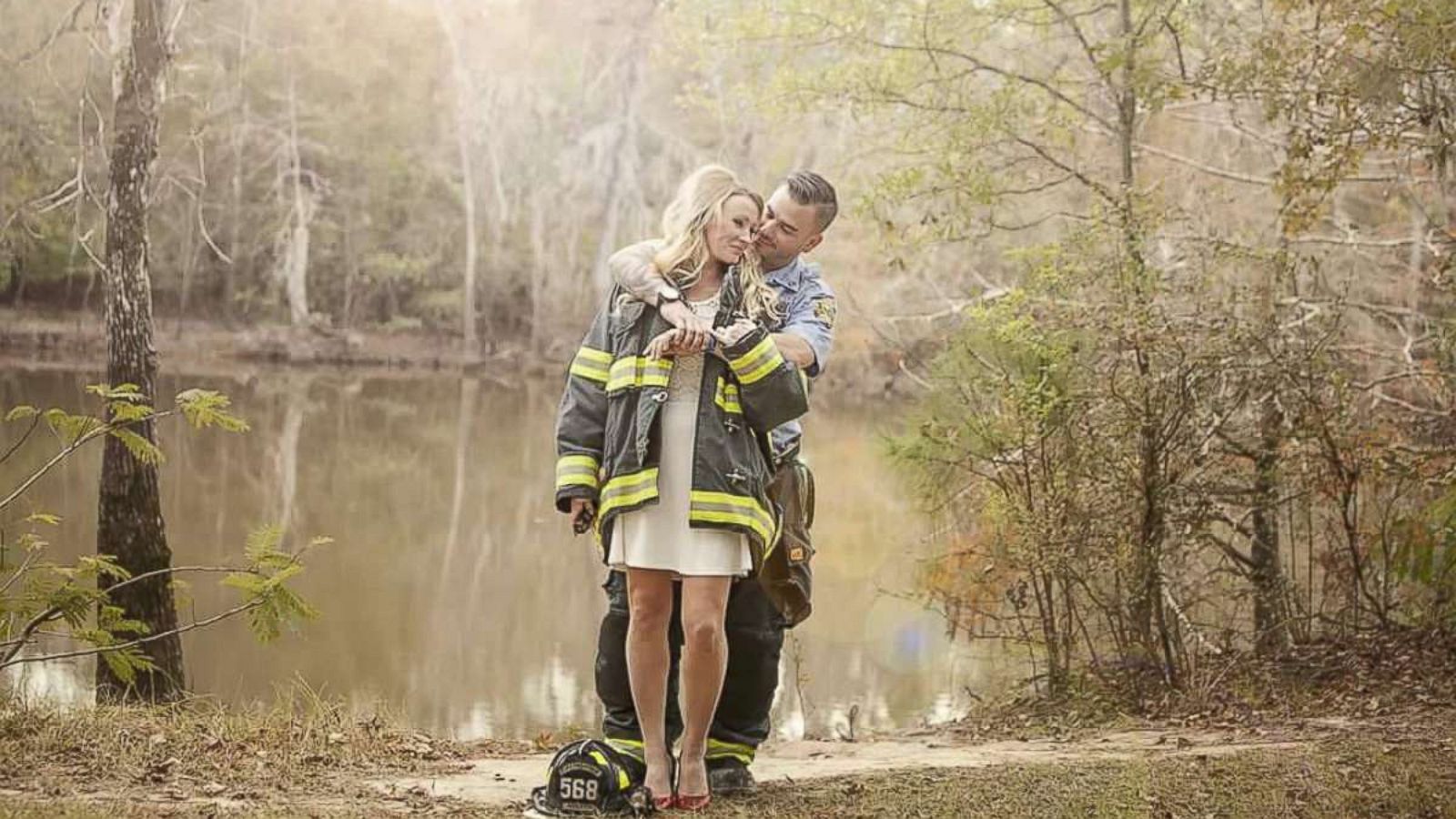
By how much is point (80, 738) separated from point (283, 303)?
32749 millimetres

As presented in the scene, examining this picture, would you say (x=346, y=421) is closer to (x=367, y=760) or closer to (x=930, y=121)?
(x=930, y=121)

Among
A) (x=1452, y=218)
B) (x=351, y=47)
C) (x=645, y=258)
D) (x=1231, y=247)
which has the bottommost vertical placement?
(x=645, y=258)

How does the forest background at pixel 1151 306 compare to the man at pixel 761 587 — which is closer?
the man at pixel 761 587

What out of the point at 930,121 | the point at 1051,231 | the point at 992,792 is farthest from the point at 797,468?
the point at 1051,231

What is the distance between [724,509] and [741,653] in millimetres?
625

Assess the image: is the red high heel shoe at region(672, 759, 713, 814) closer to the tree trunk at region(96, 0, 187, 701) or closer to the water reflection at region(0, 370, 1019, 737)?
the water reflection at region(0, 370, 1019, 737)

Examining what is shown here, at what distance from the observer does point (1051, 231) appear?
19.2 meters

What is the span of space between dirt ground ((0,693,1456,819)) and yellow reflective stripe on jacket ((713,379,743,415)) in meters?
1.06

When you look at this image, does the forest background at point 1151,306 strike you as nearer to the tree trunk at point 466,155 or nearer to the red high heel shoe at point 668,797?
the red high heel shoe at point 668,797

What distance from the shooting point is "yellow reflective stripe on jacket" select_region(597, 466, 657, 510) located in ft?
13.3

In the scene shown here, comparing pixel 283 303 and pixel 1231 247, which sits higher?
pixel 283 303

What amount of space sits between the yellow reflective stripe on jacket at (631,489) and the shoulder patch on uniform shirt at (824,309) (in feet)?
2.29

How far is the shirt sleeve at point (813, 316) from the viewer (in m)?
4.36

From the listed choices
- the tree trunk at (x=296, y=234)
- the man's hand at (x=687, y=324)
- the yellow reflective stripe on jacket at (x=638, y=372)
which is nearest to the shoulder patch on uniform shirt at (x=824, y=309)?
the man's hand at (x=687, y=324)
